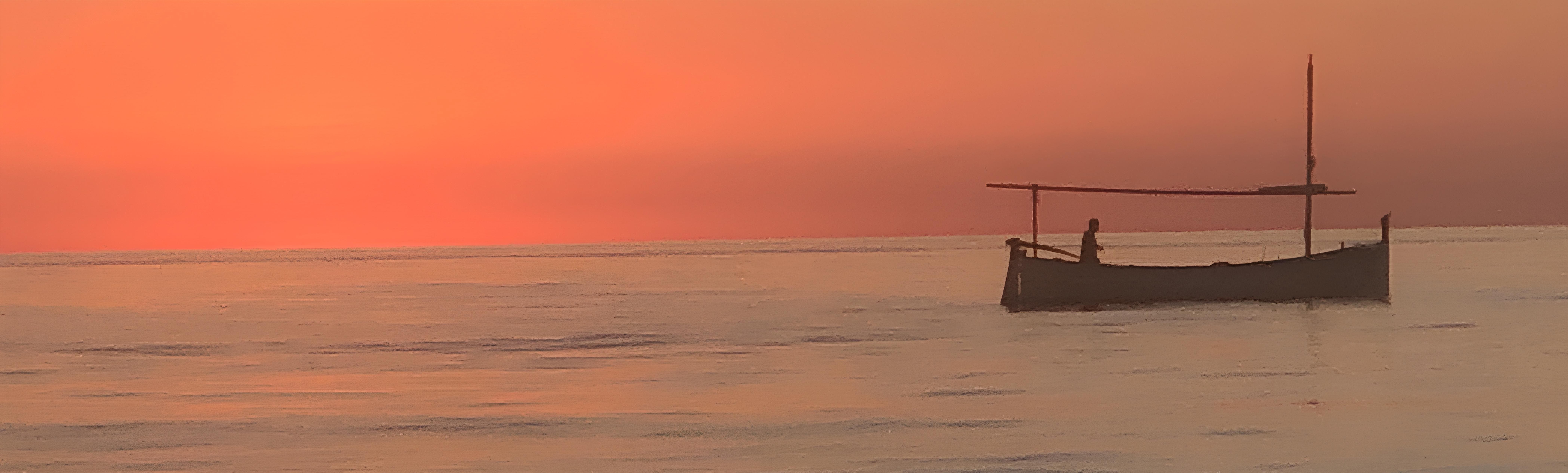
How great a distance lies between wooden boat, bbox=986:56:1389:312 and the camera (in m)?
31.3

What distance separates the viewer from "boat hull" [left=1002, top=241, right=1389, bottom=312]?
3148 cm

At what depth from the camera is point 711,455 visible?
13.6 meters

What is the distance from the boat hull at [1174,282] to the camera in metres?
31.5

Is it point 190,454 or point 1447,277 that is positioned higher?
point 1447,277

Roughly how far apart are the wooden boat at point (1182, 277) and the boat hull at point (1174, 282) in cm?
2

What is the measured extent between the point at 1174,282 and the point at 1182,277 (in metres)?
0.29

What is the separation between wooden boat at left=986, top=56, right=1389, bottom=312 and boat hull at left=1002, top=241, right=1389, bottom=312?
2 centimetres

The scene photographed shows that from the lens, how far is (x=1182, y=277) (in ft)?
104

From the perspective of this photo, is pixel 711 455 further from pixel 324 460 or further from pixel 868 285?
pixel 868 285

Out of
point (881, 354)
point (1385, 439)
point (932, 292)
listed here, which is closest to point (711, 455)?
point (1385, 439)

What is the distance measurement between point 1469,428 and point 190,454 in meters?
12.8

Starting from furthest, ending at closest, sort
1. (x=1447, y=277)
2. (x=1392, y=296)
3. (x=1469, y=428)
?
(x=1447, y=277) < (x=1392, y=296) < (x=1469, y=428)

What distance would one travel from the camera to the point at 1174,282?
3206 centimetres

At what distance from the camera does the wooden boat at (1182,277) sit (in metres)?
31.3
